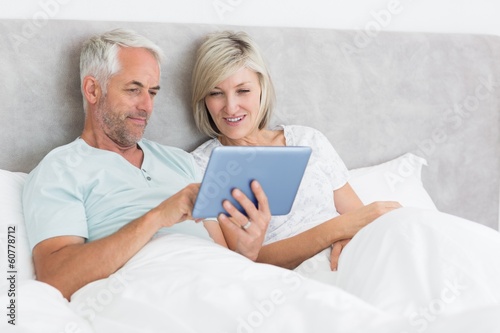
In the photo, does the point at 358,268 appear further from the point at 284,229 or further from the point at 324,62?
the point at 324,62

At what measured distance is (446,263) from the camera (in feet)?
4.07

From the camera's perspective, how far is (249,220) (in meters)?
1.51

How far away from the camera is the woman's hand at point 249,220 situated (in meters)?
1.43

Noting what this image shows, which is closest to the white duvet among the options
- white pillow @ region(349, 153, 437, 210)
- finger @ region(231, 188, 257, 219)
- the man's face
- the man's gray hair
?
finger @ region(231, 188, 257, 219)

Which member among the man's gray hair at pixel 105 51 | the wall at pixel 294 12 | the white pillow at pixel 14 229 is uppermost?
the wall at pixel 294 12

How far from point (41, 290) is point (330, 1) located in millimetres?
1405

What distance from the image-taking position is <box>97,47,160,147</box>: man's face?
1.73 meters

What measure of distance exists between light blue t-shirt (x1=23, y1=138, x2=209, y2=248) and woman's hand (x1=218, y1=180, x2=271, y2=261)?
0.50 feet

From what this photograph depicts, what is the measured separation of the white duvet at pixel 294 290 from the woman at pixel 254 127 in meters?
0.42

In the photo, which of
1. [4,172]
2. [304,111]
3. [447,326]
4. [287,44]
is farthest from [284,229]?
[447,326]

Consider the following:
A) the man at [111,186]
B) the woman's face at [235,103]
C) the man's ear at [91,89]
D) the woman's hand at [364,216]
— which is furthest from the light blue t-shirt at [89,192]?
the woman's hand at [364,216]

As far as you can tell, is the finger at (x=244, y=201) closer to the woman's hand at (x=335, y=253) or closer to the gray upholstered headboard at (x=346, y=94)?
the woman's hand at (x=335, y=253)

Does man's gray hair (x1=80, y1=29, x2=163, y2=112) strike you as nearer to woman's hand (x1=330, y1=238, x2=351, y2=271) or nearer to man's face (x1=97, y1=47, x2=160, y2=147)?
man's face (x1=97, y1=47, x2=160, y2=147)

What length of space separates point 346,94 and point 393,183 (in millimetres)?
320
